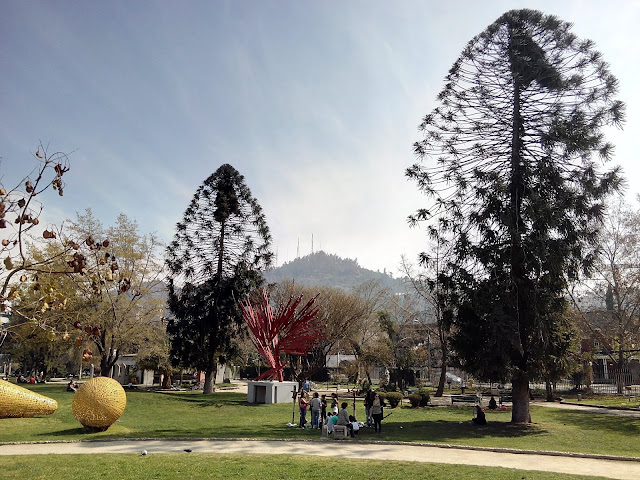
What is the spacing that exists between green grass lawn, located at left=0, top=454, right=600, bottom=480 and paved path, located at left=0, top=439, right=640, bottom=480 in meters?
1.09

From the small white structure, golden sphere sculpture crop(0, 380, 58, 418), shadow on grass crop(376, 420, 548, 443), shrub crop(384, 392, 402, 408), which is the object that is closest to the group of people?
shadow on grass crop(376, 420, 548, 443)

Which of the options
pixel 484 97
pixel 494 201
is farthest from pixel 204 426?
pixel 484 97

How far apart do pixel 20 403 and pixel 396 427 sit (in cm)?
1681

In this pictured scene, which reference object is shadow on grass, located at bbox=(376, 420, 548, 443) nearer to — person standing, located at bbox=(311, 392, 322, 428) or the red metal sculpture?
person standing, located at bbox=(311, 392, 322, 428)

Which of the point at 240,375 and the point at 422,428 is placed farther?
the point at 240,375

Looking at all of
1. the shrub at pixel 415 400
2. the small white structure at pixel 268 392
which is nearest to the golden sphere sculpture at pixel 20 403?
the small white structure at pixel 268 392

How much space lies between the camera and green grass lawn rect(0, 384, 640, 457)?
17969mm

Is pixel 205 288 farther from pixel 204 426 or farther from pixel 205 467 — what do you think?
pixel 205 467

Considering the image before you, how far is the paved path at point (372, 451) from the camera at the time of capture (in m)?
13.7

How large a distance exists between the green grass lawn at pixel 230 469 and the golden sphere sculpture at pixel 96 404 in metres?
4.49

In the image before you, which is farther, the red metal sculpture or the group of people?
the red metal sculpture

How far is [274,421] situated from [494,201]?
15.2m

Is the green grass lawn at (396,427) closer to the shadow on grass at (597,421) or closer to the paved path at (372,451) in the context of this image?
the shadow on grass at (597,421)

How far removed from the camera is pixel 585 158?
76.8 feet
